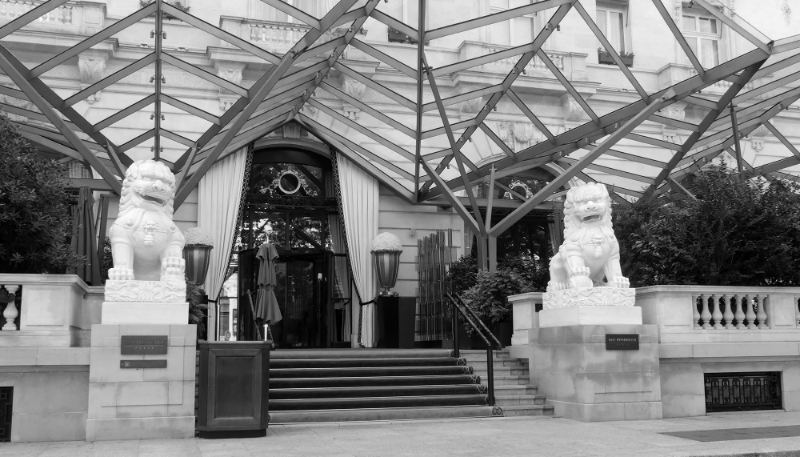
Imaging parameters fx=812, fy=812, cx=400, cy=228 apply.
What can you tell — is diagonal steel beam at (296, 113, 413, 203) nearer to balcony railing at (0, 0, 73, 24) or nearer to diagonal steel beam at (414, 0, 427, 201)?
diagonal steel beam at (414, 0, 427, 201)

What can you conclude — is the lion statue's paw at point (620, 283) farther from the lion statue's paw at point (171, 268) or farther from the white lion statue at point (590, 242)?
the lion statue's paw at point (171, 268)

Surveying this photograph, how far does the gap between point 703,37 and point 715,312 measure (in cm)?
1580

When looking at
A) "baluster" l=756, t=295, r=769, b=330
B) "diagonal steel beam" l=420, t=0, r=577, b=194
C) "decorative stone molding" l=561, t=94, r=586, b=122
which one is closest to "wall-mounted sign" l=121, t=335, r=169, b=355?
"baluster" l=756, t=295, r=769, b=330

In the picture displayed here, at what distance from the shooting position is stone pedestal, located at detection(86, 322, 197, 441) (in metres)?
9.05

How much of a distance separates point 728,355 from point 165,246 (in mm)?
7534

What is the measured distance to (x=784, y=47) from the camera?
1366cm

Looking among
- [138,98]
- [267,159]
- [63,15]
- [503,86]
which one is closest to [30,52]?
[63,15]

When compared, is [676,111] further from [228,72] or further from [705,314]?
[705,314]

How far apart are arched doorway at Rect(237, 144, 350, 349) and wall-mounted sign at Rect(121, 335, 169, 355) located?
373 inches

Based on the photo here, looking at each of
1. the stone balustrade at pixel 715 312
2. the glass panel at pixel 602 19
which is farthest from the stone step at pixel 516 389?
the glass panel at pixel 602 19

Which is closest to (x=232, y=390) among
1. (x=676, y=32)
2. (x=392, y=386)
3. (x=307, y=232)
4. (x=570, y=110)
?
(x=392, y=386)

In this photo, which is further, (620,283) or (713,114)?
(713,114)

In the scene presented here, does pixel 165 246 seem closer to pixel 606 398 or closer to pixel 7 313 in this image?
pixel 7 313

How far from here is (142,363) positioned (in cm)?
923
